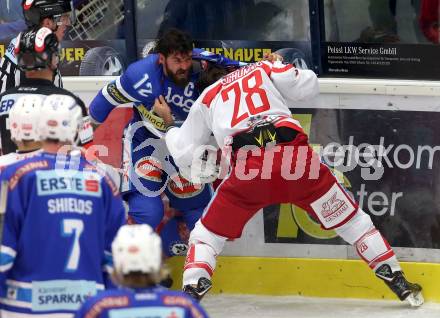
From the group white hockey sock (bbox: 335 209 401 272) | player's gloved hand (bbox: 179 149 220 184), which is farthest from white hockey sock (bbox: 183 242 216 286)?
white hockey sock (bbox: 335 209 401 272)

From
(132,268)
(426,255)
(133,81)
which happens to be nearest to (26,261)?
(132,268)

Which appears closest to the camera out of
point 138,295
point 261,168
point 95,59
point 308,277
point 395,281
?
point 138,295

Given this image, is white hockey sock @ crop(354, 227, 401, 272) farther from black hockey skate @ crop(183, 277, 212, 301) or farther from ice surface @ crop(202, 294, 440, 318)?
black hockey skate @ crop(183, 277, 212, 301)

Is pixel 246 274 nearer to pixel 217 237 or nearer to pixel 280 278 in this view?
pixel 280 278

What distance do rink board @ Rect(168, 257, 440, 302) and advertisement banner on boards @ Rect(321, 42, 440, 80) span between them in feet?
3.24

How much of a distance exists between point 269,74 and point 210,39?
0.80 meters

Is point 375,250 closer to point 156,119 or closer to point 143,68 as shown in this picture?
point 156,119

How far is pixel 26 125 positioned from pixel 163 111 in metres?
2.19

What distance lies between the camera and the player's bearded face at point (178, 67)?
22.5 feet

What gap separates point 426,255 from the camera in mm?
7047

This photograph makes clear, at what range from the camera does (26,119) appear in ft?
15.7

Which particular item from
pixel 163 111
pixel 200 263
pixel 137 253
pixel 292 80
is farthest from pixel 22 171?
pixel 163 111

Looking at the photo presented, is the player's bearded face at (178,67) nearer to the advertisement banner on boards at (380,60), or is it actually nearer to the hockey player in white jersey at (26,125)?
the advertisement banner on boards at (380,60)

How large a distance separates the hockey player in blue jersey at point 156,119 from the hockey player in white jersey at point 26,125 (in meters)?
2.05
